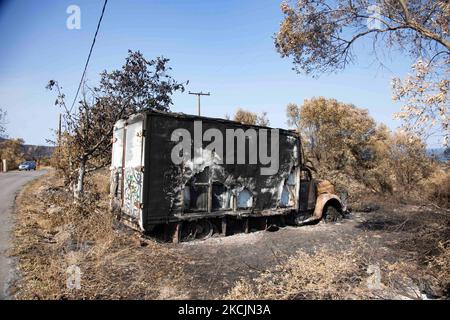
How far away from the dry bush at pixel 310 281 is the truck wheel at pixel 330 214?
416cm

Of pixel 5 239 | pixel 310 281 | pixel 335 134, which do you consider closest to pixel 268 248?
pixel 310 281

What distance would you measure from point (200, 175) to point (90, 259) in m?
2.92

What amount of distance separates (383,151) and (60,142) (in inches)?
655

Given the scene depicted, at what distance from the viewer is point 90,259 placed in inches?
227

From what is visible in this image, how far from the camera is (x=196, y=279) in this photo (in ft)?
17.0

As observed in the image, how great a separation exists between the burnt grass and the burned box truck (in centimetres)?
48

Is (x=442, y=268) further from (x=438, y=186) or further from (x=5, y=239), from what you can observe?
(x=438, y=186)

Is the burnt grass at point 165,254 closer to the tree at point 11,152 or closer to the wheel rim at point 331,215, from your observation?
the wheel rim at point 331,215

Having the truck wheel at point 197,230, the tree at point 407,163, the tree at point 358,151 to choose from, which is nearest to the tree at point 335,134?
the tree at point 358,151

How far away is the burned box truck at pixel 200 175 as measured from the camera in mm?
6728

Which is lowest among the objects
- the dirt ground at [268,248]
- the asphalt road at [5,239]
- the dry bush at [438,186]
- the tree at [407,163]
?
the dirt ground at [268,248]

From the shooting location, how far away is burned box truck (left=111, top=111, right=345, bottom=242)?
6728mm

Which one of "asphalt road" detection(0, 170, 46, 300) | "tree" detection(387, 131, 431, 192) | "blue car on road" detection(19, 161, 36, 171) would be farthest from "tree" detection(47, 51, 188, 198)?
"blue car on road" detection(19, 161, 36, 171)
